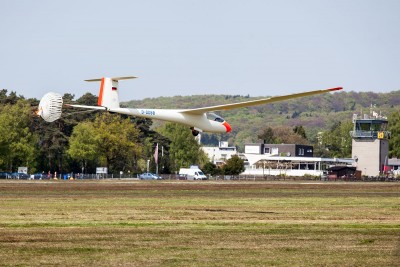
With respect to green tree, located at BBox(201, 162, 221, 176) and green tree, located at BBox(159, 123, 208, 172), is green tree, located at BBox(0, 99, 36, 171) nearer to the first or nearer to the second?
green tree, located at BBox(201, 162, 221, 176)

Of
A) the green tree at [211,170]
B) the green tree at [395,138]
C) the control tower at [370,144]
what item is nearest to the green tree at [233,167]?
the green tree at [211,170]

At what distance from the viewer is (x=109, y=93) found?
168 ft

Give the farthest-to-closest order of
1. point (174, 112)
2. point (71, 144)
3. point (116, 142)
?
point (116, 142) → point (71, 144) → point (174, 112)

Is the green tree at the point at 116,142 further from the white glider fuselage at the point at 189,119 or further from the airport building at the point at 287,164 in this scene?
the white glider fuselage at the point at 189,119

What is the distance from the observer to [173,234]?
91.1ft

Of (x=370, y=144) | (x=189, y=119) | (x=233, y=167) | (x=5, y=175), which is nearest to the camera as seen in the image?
(x=189, y=119)

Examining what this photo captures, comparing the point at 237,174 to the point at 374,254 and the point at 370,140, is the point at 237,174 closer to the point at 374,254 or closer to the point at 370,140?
the point at 370,140

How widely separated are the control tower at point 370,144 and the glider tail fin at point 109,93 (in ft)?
314

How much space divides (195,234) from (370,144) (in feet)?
391

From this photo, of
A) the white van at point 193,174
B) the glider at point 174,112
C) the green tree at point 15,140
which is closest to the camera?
the glider at point 174,112

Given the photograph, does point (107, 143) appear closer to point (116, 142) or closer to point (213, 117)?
point (116, 142)

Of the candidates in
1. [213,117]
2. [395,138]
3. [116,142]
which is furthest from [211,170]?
[213,117]

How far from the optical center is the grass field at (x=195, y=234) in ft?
72.3

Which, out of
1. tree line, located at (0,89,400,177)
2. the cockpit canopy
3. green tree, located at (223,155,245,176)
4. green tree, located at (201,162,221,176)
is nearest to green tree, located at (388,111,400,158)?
tree line, located at (0,89,400,177)
